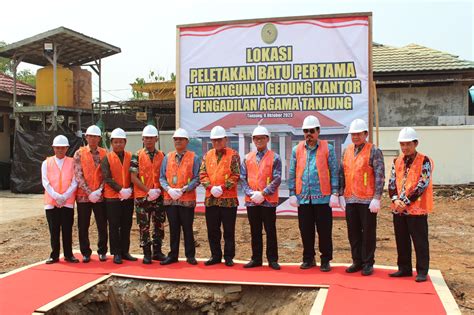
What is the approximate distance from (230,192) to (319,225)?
1122 millimetres

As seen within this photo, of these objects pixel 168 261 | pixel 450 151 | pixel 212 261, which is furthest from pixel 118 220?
pixel 450 151

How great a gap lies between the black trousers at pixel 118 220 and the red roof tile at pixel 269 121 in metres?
2.01

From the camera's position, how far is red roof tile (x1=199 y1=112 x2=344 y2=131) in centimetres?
703

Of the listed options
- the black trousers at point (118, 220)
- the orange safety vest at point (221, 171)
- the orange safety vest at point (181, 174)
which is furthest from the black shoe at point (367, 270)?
the black trousers at point (118, 220)

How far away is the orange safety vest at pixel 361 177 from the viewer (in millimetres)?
5305

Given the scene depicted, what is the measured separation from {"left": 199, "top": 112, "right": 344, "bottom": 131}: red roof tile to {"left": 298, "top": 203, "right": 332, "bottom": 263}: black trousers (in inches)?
72.1

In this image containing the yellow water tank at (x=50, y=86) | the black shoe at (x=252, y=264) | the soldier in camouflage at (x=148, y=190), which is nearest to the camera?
the black shoe at (x=252, y=264)

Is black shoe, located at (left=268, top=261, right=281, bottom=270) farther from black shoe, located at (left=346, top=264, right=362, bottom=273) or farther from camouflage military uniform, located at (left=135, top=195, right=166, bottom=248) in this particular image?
camouflage military uniform, located at (left=135, top=195, right=166, bottom=248)

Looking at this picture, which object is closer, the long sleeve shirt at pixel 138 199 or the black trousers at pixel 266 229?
the black trousers at pixel 266 229

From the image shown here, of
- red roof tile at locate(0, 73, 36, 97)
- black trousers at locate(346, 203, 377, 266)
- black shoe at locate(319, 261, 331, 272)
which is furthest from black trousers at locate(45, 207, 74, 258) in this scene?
red roof tile at locate(0, 73, 36, 97)

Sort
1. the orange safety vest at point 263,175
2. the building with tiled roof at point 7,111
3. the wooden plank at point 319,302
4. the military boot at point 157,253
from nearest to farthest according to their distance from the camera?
1. the wooden plank at point 319,302
2. the orange safety vest at point 263,175
3. the military boot at point 157,253
4. the building with tiled roof at point 7,111

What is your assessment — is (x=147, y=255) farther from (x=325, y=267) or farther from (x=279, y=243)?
(x=279, y=243)

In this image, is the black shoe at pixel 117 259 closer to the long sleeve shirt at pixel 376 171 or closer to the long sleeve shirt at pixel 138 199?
the long sleeve shirt at pixel 138 199

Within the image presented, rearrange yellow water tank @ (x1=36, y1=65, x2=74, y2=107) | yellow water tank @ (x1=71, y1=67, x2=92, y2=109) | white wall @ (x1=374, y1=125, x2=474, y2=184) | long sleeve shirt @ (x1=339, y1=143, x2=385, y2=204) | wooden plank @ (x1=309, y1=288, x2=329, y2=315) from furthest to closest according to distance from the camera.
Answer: yellow water tank @ (x1=71, y1=67, x2=92, y2=109), yellow water tank @ (x1=36, y1=65, x2=74, y2=107), white wall @ (x1=374, y1=125, x2=474, y2=184), long sleeve shirt @ (x1=339, y1=143, x2=385, y2=204), wooden plank @ (x1=309, y1=288, x2=329, y2=315)
